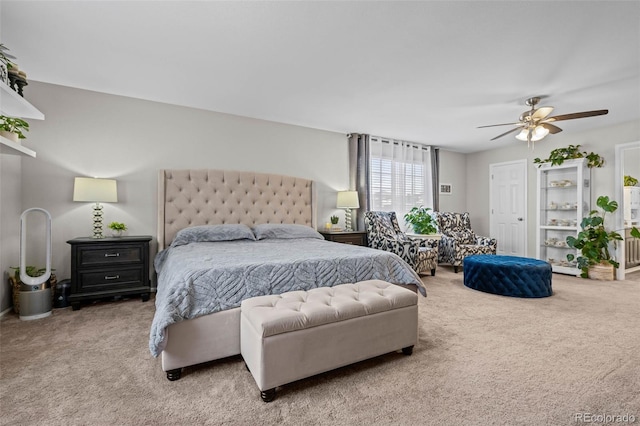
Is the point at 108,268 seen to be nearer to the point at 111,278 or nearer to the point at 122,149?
the point at 111,278

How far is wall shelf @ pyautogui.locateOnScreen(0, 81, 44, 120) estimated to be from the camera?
2.28m

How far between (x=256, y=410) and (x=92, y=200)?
291 centimetres

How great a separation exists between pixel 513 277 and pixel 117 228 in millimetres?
4763

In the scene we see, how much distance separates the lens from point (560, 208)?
528cm

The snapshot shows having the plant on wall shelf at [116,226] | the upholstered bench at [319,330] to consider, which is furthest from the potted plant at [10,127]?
the upholstered bench at [319,330]

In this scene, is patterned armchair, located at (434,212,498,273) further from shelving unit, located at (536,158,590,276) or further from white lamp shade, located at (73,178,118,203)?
white lamp shade, located at (73,178,118,203)

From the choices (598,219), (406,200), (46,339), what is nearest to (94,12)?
(46,339)

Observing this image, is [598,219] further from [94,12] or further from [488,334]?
[94,12]

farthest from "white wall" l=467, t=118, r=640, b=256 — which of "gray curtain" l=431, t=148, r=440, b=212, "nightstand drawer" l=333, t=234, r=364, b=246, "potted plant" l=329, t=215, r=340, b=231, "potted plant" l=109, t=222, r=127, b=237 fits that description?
"potted plant" l=109, t=222, r=127, b=237

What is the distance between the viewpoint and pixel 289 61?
2.72 m

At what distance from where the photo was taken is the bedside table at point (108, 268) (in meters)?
3.02

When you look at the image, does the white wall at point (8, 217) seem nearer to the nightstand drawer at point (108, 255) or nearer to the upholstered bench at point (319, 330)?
the nightstand drawer at point (108, 255)

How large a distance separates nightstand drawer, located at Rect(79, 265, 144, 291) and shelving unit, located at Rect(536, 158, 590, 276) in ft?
21.5

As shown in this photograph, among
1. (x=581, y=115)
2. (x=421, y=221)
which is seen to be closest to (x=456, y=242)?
(x=421, y=221)
